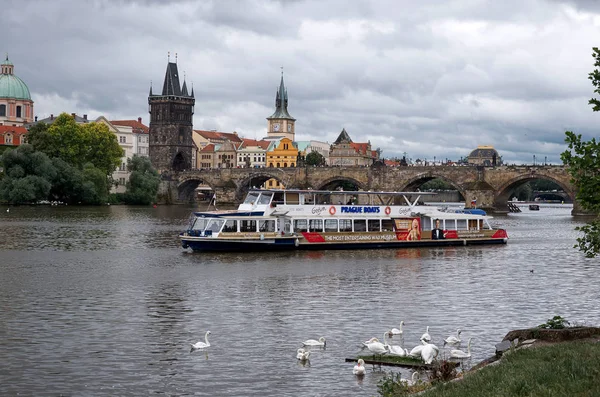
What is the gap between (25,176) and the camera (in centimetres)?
10006

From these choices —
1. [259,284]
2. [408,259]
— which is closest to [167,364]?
[259,284]

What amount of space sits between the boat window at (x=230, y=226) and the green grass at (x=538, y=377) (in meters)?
30.8

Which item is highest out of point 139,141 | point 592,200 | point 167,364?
point 139,141

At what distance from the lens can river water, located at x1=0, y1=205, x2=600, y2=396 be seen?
734 inches

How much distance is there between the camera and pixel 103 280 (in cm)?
3394

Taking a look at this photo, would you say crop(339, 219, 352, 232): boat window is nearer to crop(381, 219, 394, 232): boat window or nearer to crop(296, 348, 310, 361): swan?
crop(381, 219, 394, 232): boat window

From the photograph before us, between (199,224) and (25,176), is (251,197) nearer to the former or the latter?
(199,224)

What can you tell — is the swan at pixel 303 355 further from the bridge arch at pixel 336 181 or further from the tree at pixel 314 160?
the tree at pixel 314 160

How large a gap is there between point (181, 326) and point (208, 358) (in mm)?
3987

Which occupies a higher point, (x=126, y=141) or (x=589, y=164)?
(x=126, y=141)

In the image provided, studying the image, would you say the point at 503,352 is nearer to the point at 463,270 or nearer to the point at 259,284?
the point at 259,284

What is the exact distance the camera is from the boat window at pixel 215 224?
4622cm

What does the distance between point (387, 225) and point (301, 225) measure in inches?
209

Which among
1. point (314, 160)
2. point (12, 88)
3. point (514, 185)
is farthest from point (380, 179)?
point (12, 88)
